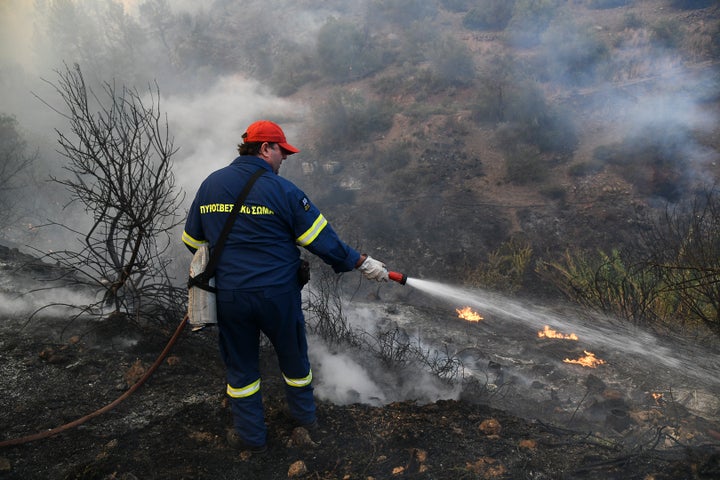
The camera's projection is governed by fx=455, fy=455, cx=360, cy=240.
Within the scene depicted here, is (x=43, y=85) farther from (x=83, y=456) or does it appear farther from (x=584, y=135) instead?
(x=83, y=456)

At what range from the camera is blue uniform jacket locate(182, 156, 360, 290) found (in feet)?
8.44

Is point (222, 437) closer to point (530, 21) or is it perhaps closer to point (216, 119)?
point (216, 119)

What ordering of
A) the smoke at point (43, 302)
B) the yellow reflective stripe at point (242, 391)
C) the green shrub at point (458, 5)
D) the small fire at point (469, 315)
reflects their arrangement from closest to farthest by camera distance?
the yellow reflective stripe at point (242, 391) → the smoke at point (43, 302) → the small fire at point (469, 315) → the green shrub at point (458, 5)

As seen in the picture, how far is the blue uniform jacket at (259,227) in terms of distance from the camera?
101 inches

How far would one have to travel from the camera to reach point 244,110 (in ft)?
60.5

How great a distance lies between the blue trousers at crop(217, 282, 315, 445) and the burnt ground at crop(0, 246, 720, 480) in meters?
0.24

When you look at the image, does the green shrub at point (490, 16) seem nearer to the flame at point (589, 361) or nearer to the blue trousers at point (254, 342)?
the flame at point (589, 361)

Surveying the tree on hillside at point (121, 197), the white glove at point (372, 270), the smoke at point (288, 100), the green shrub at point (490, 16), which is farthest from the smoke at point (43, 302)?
the green shrub at point (490, 16)

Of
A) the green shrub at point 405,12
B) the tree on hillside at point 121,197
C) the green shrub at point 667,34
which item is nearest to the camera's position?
the tree on hillside at point 121,197

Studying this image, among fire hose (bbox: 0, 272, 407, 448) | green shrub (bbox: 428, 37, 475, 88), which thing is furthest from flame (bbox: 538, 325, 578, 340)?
green shrub (bbox: 428, 37, 475, 88)

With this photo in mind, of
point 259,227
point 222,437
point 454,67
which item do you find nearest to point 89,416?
point 222,437

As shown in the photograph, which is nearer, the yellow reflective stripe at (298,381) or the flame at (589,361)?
the yellow reflective stripe at (298,381)

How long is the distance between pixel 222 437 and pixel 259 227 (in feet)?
4.45

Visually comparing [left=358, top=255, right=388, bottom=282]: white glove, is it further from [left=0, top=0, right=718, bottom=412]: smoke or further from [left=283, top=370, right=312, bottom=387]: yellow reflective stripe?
[left=0, top=0, right=718, bottom=412]: smoke
